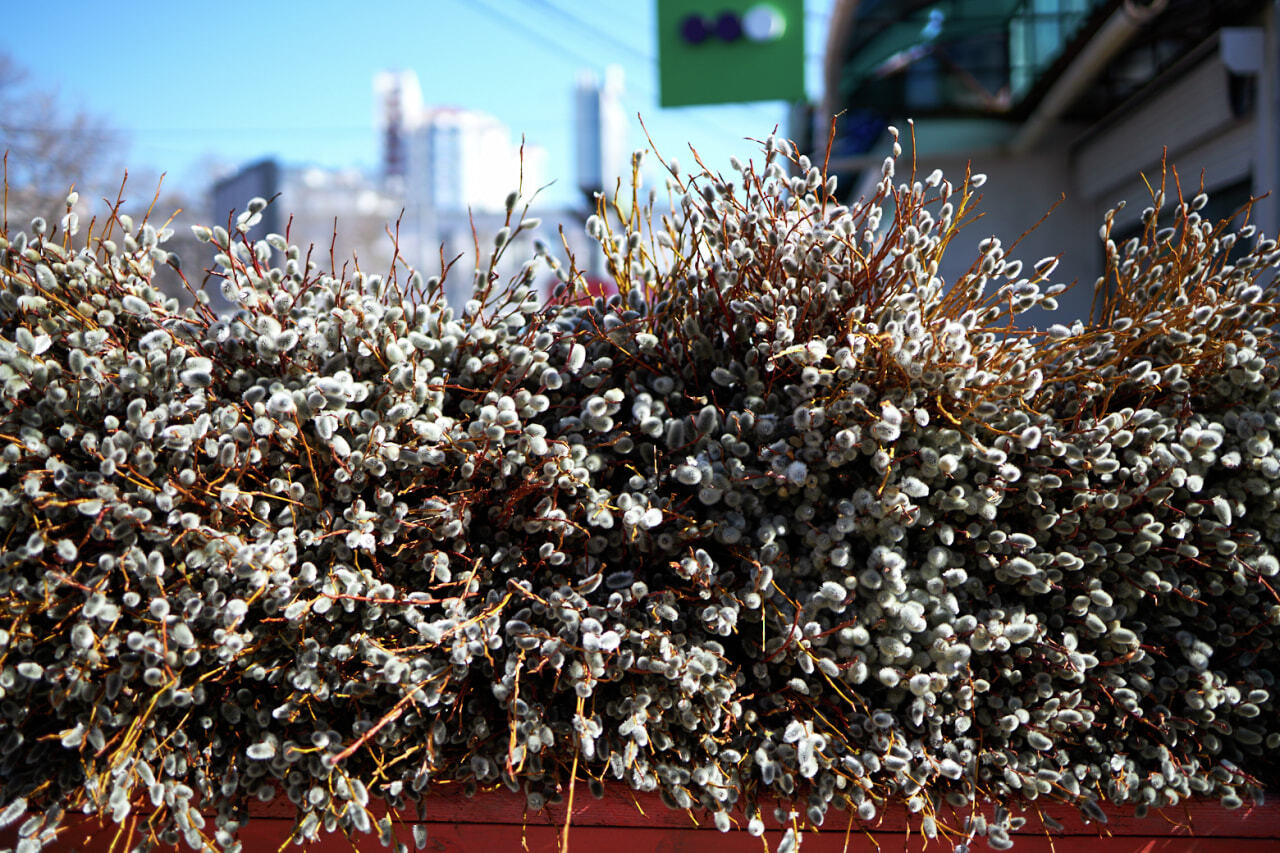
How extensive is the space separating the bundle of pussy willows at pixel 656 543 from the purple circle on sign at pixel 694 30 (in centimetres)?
635

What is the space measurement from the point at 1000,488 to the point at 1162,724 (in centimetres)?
56

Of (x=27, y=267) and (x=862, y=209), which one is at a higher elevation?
(x=862, y=209)

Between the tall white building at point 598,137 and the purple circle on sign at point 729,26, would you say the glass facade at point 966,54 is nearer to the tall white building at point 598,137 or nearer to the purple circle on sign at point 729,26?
the purple circle on sign at point 729,26

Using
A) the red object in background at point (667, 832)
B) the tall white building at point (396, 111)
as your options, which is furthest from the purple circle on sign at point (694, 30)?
the tall white building at point (396, 111)

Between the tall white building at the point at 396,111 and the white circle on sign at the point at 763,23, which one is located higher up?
the tall white building at the point at 396,111

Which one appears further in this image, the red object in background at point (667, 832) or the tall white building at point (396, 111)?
the tall white building at point (396, 111)

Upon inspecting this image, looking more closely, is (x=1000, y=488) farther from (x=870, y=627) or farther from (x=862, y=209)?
(x=862, y=209)

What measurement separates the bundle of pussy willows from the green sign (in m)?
6.22

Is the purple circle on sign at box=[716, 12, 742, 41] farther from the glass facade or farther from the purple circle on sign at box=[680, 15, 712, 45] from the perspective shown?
the glass facade

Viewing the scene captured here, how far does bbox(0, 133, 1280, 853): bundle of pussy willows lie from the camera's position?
155 centimetres

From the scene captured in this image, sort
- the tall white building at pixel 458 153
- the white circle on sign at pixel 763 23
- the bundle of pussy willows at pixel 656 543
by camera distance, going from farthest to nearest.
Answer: the tall white building at pixel 458 153 < the white circle on sign at pixel 763 23 < the bundle of pussy willows at pixel 656 543

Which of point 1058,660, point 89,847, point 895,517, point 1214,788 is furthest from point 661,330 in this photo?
point 89,847

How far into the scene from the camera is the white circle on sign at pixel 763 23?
7410mm

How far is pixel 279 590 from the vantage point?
1.53 m
